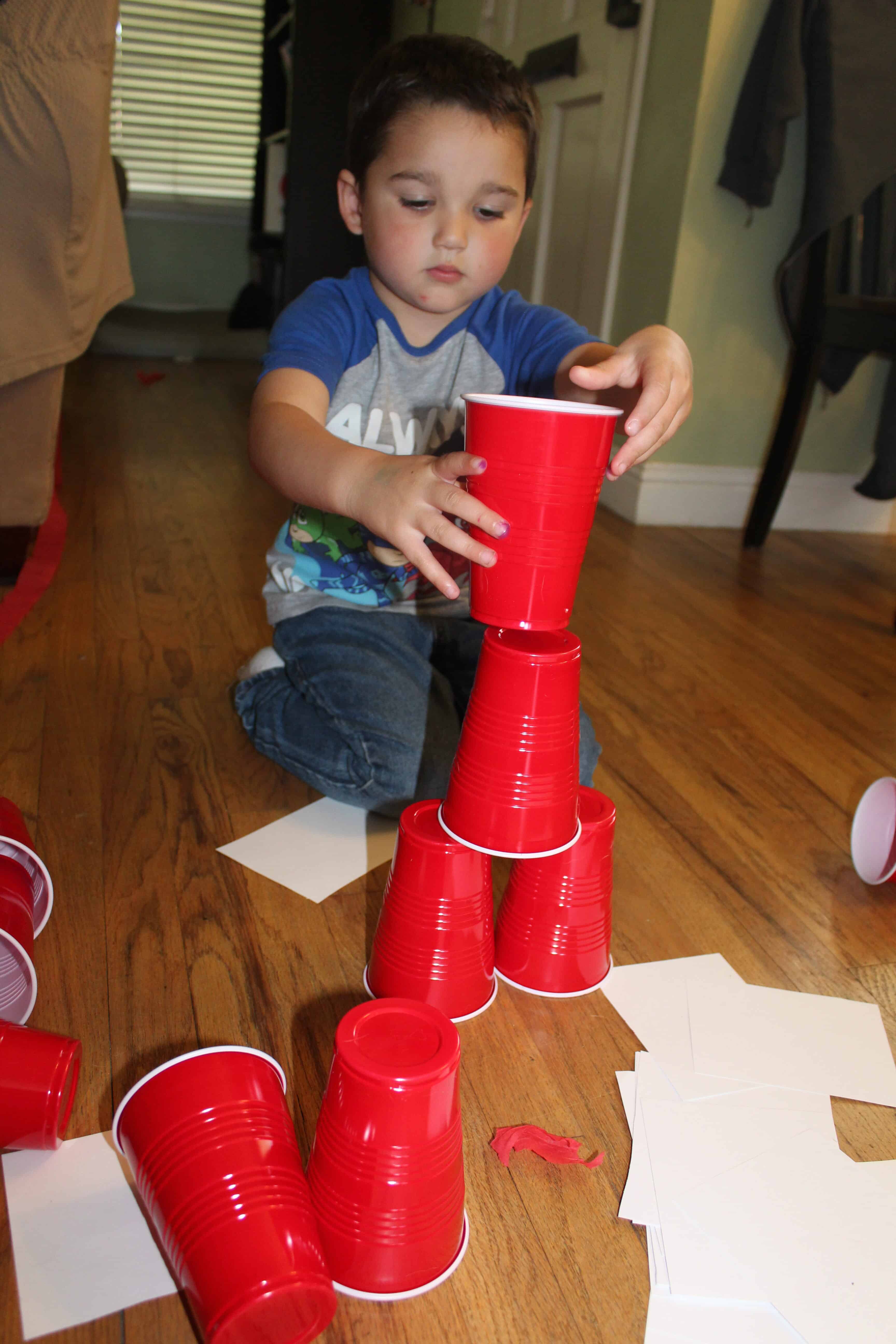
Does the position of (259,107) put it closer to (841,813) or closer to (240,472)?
(240,472)

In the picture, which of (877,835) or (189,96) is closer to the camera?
(877,835)

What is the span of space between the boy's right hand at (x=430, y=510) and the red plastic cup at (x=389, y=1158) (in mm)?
278

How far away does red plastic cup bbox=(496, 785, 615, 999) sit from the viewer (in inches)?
31.9

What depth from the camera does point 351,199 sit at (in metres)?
1.08

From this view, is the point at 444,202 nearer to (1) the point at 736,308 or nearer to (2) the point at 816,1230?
(2) the point at 816,1230

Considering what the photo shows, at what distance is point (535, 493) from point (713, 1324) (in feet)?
1.66

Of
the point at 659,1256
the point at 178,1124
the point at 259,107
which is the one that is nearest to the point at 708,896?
the point at 659,1256

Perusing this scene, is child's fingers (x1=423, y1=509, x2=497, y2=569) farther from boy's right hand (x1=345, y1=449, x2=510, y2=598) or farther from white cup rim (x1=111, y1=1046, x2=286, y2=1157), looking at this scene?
white cup rim (x1=111, y1=1046, x2=286, y2=1157)

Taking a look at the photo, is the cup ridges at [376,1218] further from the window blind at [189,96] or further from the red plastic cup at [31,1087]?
the window blind at [189,96]

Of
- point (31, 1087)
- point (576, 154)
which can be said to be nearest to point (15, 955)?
point (31, 1087)

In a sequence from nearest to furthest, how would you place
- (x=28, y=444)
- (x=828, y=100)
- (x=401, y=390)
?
(x=401, y=390) < (x=28, y=444) < (x=828, y=100)

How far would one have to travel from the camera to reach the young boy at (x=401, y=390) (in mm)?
840

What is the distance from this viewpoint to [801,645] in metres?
1.74

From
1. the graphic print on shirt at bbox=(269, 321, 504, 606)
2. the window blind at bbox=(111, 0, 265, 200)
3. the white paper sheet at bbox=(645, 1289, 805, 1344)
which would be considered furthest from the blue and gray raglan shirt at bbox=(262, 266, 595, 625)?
the window blind at bbox=(111, 0, 265, 200)
